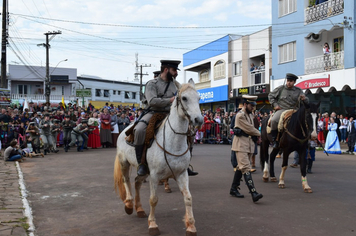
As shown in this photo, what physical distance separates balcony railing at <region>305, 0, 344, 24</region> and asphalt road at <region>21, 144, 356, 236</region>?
15.6 metres

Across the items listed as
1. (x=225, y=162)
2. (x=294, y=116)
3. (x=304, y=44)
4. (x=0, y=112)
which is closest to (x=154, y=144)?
(x=294, y=116)

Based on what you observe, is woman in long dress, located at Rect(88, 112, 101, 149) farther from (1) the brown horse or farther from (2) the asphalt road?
(1) the brown horse

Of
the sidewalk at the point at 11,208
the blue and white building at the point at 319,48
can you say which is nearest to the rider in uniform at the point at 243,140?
the sidewalk at the point at 11,208

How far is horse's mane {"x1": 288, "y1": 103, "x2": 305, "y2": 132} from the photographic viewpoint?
8.64 metres

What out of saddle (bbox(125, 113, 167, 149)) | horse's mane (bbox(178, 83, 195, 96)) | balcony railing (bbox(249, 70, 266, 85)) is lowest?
saddle (bbox(125, 113, 167, 149))

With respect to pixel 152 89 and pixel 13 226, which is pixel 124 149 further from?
pixel 13 226

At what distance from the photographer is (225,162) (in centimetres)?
1348

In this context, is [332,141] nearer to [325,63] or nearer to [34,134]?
[325,63]

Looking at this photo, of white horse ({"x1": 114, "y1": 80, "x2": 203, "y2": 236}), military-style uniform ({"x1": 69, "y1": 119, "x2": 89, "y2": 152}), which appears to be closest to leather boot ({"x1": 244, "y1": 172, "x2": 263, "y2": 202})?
white horse ({"x1": 114, "y1": 80, "x2": 203, "y2": 236})

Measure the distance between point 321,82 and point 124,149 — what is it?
20.5 m

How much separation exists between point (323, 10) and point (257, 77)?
9.06 meters

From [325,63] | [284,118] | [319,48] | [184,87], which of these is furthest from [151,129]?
[319,48]

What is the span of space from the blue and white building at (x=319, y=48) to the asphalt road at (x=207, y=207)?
1392 cm

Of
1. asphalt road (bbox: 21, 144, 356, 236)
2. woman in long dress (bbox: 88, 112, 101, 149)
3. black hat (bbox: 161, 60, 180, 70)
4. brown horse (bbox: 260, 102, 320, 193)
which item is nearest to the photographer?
asphalt road (bbox: 21, 144, 356, 236)
